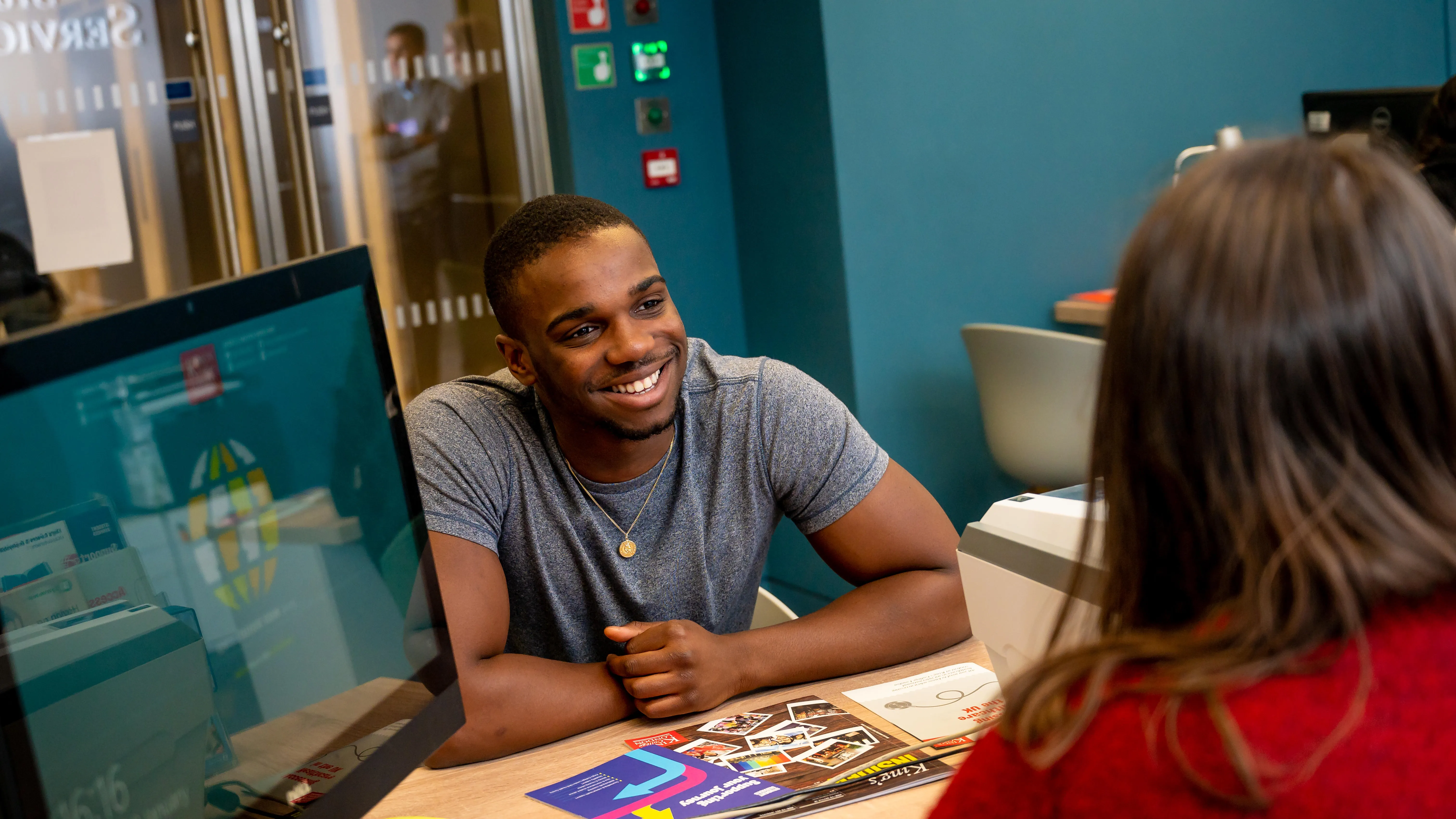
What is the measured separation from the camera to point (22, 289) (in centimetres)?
294

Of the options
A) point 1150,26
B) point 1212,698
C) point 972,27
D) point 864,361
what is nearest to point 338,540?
point 1212,698

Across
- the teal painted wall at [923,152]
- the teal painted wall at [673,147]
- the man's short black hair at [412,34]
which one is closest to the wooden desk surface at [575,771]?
the teal painted wall at [923,152]

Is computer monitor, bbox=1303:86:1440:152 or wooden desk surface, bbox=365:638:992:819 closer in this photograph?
wooden desk surface, bbox=365:638:992:819

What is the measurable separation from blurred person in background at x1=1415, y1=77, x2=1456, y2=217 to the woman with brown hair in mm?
1849

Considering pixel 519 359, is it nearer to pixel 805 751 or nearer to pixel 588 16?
pixel 805 751

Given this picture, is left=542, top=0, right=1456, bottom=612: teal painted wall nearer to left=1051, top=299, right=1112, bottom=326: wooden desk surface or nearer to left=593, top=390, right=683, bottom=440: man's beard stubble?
left=1051, top=299, right=1112, bottom=326: wooden desk surface

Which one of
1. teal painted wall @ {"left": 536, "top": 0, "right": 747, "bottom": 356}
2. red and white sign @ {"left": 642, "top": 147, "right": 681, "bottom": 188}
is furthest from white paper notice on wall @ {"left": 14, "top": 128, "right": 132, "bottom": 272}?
red and white sign @ {"left": 642, "top": 147, "right": 681, "bottom": 188}

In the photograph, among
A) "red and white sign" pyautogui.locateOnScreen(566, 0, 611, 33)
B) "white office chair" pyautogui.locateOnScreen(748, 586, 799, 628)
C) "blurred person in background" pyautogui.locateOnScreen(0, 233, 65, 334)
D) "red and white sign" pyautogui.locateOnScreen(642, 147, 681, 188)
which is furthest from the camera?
"red and white sign" pyautogui.locateOnScreen(642, 147, 681, 188)

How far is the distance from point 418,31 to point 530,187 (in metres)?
0.50

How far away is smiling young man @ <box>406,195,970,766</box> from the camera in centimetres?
136

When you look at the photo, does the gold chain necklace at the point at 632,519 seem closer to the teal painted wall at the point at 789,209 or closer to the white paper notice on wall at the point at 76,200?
the teal painted wall at the point at 789,209

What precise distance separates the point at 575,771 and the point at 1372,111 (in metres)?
2.39

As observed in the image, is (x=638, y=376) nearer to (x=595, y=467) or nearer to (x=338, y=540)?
(x=595, y=467)

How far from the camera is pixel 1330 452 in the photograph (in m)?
0.56
